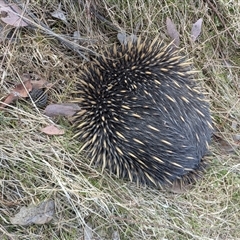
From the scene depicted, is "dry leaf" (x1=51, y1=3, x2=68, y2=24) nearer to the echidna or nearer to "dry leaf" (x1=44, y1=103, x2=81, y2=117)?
the echidna

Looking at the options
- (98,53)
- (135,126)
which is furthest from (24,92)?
(135,126)

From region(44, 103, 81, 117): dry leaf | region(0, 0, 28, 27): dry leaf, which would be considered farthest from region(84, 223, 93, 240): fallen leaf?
region(0, 0, 28, 27): dry leaf

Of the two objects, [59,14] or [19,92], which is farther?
[59,14]

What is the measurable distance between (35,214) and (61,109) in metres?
0.59

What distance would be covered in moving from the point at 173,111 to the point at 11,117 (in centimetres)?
87

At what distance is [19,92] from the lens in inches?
91.0

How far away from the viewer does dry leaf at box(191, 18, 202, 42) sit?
9.03 feet

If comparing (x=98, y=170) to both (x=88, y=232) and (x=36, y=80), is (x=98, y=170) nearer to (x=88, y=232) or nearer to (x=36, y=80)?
(x=88, y=232)

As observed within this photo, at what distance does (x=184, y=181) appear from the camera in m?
2.45

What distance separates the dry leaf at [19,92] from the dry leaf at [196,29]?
1.12 meters

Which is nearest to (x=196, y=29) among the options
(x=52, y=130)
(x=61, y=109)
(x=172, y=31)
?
(x=172, y=31)

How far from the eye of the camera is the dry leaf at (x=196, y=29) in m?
2.75

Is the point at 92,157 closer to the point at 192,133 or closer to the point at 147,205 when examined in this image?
the point at 147,205

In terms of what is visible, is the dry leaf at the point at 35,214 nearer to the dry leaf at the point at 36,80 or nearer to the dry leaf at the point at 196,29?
the dry leaf at the point at 36,80
